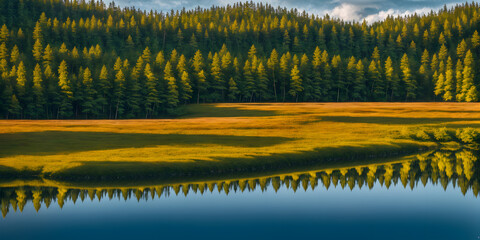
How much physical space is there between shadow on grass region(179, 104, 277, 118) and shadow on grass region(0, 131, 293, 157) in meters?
34.4

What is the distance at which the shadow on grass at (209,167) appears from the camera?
137 ft

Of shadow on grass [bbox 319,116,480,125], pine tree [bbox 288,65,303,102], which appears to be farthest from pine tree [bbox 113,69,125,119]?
shadow on grass [bbox 319,116,480,125]

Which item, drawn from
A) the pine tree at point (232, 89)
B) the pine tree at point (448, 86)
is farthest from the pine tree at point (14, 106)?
the pine tree at point (448, 86)

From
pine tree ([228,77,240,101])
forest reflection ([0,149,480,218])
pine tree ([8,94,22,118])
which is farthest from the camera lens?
pine tree ([228,77,240,101])

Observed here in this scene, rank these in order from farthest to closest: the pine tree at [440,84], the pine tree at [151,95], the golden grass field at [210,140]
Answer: the pine tree at [440,84], the pine tree at [151,95], the golden grass field at [210,140]

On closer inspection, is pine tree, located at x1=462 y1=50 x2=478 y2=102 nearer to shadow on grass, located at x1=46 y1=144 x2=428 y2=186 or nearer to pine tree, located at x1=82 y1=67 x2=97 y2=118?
shadow on grass, located at x1=46 y1=144 x2=428 y2=186

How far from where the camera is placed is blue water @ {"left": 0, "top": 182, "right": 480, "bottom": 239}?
27109 mm

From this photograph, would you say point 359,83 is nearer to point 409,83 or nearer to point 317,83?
point 317,83

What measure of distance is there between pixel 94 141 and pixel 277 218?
36226 mm

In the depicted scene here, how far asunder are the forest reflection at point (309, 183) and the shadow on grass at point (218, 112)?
4964 cm

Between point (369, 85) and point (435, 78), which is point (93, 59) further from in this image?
point (435, 78)

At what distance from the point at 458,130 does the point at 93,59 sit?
132039mm

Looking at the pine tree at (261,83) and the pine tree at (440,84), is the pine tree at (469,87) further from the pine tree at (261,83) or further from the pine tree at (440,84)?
the pine tree at (261,83)

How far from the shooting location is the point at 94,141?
5859cm
